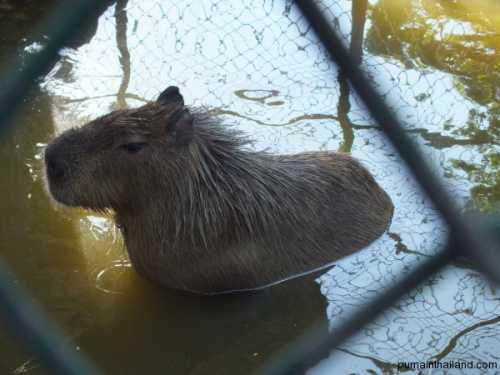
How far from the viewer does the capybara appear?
3191mm

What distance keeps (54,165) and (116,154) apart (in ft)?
0.98

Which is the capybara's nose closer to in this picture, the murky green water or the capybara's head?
the capybara's head

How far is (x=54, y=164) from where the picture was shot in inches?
124

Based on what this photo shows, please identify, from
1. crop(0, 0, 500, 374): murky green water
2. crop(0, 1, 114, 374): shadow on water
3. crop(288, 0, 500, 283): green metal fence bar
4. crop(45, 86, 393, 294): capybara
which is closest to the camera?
crop(288, 0, 500, 283): green metal fence bar

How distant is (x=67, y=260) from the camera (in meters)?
3.81

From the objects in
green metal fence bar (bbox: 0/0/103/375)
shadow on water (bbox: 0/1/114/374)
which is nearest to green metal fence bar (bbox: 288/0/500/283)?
green metal fence bar (bbox: 0/0/103/375)

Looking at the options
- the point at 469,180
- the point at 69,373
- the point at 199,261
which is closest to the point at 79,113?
the point at 199,261

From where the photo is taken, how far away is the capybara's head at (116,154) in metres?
3.16

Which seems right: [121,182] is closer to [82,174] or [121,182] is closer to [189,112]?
[82,174]

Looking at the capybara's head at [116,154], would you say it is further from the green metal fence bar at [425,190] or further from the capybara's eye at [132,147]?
the green metal fence bar at [425,190]

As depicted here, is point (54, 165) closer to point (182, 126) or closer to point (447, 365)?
point (182, 126)

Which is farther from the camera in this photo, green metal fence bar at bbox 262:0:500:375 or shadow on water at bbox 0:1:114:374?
shadow on water at bbox 0:1:114:374

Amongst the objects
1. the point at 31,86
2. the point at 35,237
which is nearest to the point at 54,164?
the point at 35,237

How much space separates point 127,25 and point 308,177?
3207 mm
